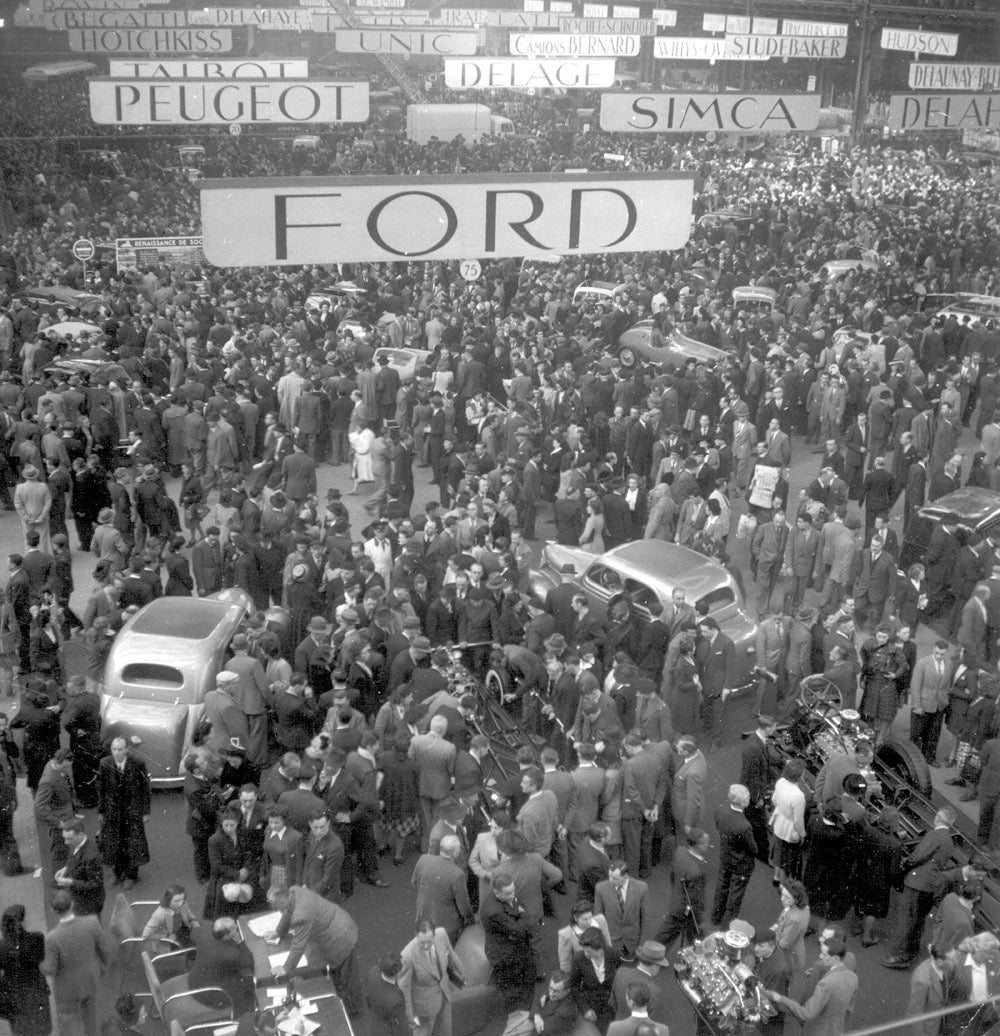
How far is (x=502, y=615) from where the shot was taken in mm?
12789

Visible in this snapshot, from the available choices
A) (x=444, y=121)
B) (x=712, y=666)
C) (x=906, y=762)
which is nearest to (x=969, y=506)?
(x=712, y=666)

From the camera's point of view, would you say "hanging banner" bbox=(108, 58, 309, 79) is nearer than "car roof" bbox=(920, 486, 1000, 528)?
No

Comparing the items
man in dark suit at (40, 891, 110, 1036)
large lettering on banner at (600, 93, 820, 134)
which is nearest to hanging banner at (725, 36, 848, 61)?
large lettering on banner at (600, 93, 820, 134)

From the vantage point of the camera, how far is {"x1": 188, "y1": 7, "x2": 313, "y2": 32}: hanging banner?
90.2 feet

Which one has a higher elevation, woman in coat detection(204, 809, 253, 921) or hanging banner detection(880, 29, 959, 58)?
hanging banner detection(880, 29, 959, 58)

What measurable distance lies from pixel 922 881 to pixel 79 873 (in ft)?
18.9

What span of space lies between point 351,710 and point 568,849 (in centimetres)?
202

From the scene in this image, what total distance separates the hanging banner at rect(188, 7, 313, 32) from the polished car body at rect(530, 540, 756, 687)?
17.5 m

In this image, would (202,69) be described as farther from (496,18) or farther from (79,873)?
Result: (496,18)

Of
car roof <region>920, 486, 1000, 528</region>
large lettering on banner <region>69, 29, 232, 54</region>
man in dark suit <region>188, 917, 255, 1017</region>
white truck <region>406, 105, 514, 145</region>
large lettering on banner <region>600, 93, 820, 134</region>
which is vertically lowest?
man in dark suit <region>188, 917, 255, 1017</region>

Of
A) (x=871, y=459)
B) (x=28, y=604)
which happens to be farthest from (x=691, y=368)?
(x=28, y=604)

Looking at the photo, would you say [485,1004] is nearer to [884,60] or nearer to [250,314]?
[250,314]

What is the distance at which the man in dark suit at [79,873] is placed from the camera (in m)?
8.59

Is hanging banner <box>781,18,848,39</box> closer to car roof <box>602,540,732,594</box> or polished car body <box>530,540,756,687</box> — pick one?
car roof <box>602,540,732,594</box>
